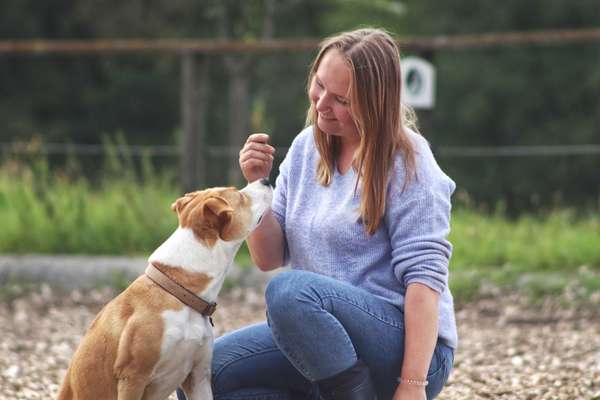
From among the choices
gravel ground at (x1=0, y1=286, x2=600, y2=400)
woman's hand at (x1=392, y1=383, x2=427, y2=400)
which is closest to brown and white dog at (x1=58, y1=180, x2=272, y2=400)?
woman's hand at (x1=392, y1=383, x2=427, y2=400)

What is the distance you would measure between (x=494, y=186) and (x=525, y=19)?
696 centimetres

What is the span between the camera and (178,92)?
22516mm

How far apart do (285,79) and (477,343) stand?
684 inches

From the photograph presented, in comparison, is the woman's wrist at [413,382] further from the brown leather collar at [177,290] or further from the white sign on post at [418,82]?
the white sign on post at [418,82]

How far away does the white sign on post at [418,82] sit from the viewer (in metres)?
7.08

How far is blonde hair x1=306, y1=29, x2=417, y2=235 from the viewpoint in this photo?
3.09 m

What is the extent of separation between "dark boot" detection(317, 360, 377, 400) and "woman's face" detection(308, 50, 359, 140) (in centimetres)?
69

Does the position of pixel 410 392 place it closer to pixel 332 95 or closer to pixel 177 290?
pixel 177 290

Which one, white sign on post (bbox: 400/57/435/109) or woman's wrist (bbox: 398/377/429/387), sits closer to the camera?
woman's wrist (bbox: 398/377/429/387)

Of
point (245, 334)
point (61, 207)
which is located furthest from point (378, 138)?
point (61, 207)

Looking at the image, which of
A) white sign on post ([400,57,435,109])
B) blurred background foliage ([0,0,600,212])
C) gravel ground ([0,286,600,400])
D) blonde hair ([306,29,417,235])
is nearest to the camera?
blonde hair ([306,29,417,235])

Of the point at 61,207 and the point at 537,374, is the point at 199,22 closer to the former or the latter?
the point at 61,207

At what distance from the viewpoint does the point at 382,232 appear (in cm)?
318

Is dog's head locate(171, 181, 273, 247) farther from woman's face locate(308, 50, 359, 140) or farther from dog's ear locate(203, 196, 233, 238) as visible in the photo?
woman's face locate(308, 50, 359, 140)
